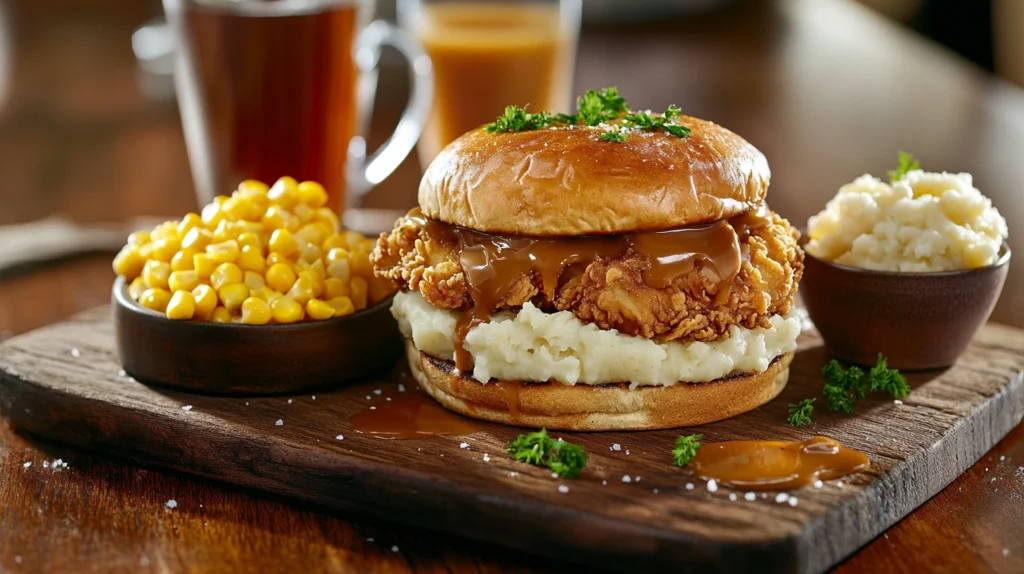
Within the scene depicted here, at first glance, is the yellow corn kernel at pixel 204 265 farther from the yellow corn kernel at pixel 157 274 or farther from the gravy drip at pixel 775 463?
the gravy drip at pixel 775 463

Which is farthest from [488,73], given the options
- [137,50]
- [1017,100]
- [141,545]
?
[137,50]

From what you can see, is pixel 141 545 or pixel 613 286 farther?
pixel 613 286

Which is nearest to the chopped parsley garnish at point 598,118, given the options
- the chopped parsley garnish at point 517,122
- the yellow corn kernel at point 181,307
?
the chopped parsley garnish at point 517,122

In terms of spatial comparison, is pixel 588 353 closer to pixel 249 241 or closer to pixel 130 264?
pixel 249 241

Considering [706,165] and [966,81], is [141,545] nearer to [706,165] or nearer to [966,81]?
[706,165]

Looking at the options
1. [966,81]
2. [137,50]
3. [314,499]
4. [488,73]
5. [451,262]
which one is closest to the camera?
[314,499]

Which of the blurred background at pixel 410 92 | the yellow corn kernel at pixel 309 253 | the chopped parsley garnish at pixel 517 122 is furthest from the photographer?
the blurred background at pixel 410 92

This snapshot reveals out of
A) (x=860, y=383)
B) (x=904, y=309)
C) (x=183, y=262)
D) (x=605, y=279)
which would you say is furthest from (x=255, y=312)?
(x=904, y=309)
